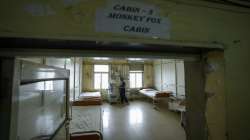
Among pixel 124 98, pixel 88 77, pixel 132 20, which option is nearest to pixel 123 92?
pixel 124 98

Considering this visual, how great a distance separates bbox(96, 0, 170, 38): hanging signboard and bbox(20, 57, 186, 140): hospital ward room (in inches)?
29.2

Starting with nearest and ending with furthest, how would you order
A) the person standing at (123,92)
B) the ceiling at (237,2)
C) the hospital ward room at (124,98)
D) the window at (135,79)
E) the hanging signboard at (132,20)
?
the hanging signboard at (132,20)
the ceiling at (237,2)
the hospital ward room at (124,98)
the person standing at (123,92)
the window at (135,79)

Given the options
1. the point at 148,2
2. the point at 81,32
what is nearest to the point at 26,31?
the point at 81,32

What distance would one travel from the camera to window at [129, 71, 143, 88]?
351 inches

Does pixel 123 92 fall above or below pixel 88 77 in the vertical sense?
below

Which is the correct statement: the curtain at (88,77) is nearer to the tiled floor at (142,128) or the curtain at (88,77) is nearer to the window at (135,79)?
the window at (135,79)

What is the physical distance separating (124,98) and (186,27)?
7370mm

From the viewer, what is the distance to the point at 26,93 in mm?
590

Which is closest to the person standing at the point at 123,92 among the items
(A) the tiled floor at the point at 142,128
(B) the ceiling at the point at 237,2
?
(A) the tiled floor at the point at 142,128

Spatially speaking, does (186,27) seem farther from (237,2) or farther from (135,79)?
(135,79)

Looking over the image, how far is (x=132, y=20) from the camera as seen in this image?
791mm

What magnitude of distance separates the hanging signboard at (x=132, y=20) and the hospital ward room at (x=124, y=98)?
741 millimetres

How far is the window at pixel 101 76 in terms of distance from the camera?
838 cm

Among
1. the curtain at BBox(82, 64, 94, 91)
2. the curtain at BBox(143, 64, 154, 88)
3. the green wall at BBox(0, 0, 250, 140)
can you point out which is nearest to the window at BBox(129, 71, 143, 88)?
the curtain at BBox(143, 64, 154, 88)
